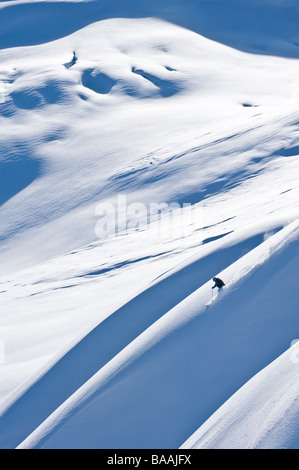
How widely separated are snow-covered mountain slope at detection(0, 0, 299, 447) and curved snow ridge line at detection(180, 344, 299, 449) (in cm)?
15

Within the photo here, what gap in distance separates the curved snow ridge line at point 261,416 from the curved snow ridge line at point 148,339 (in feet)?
4.30

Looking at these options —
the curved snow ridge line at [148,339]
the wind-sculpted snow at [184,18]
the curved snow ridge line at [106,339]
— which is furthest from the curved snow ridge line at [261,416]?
the wind-sculpted snow at [184,18]

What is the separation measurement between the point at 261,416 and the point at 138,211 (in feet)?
38.2

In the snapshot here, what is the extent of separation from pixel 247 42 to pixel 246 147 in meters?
11.7

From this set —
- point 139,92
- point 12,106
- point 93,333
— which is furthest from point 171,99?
point 93,333

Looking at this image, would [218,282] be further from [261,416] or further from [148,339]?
[261,416]

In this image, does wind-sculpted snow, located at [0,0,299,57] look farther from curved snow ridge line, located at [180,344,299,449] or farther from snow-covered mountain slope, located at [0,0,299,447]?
curved snow ridge line, located at [180,344,299,449]

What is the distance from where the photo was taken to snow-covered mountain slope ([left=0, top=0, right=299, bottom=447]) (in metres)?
6.00

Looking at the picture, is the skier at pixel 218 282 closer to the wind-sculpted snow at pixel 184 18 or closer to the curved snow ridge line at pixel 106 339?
the curved snow ridge line at pixel 106 339

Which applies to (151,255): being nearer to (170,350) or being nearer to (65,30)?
(170,350)

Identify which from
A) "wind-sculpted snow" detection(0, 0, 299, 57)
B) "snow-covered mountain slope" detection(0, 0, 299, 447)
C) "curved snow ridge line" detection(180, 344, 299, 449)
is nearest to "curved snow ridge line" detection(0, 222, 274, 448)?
"snow-covered mountain slope" detection(0, 0, 299, 447)

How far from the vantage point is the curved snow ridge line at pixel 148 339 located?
6.16 meters

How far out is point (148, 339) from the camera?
6.52 m

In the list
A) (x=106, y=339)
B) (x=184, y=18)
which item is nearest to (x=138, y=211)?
(x=106, y=339)
